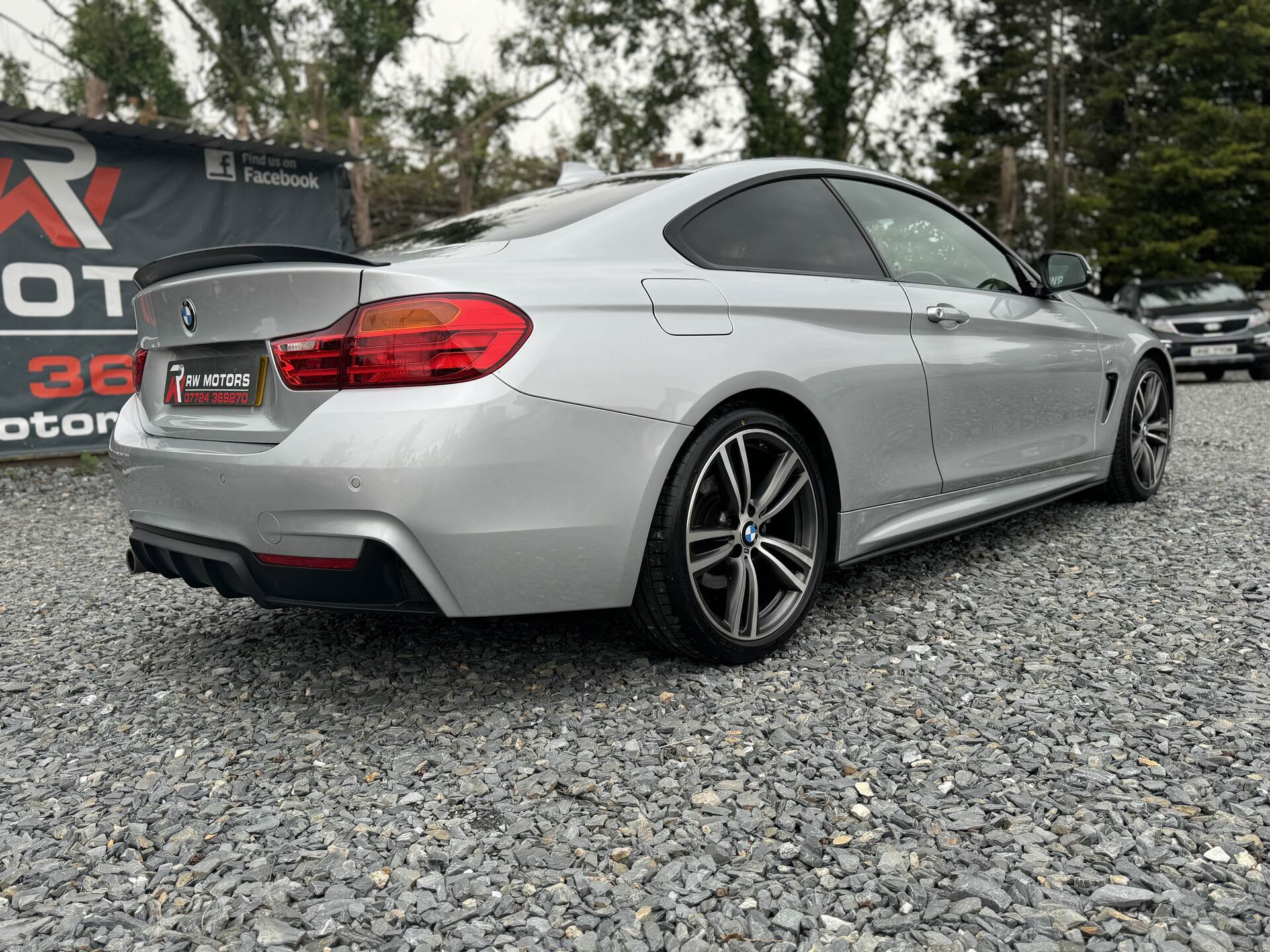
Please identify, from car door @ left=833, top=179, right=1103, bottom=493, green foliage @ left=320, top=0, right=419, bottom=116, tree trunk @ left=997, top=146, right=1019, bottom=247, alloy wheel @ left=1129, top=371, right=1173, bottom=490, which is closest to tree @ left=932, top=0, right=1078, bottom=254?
tree trunk @ left=997, top=146, right=1019, bottom=247

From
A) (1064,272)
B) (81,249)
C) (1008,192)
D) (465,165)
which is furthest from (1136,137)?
(81,249)

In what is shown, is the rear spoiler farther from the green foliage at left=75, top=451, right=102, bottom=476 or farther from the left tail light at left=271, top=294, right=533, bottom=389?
the green foliage at left=75, top=451, right=102, bottom=476

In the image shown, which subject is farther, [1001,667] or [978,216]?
[978,216]

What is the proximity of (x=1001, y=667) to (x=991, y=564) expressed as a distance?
1.20 m

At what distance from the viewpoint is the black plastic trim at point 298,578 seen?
245 cm

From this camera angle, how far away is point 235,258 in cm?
268

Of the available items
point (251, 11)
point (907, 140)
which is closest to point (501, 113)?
point (251, 11)

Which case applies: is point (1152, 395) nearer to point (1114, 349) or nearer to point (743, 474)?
Answer: point (1114, 349)

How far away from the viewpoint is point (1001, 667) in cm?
296

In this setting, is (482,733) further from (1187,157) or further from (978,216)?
(1187,157)

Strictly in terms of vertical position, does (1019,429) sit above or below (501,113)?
below

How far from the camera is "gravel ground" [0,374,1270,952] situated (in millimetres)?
1846

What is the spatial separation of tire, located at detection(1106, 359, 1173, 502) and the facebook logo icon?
7.04 m

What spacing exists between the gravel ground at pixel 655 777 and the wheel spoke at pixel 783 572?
22 centimetres
